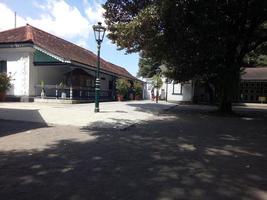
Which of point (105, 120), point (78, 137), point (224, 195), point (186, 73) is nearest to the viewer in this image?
point (224, 195)

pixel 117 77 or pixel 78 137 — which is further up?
pixel 117 77

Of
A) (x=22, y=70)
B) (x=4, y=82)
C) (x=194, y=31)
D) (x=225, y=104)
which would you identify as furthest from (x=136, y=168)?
(x=22, y=70)

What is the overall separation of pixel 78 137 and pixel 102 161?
11.3 ft

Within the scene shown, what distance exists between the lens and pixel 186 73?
2125 cm

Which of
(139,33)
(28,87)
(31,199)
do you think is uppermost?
(139,33)

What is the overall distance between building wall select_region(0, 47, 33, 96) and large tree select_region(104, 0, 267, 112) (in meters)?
7.27

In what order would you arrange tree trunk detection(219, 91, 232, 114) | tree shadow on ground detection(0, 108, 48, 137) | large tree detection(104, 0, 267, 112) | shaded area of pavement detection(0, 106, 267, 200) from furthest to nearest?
tree trunk detection(219, 91, 232, 114)
large tree detection(104, 0, 267, 112)
tree shadow on ground detection(0, 108, 48, 137)
shaded area of pavement detection(0, 106, 267, 200)

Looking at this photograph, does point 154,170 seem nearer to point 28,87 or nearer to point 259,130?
point 259,130

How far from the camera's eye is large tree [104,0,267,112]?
53.4 ft

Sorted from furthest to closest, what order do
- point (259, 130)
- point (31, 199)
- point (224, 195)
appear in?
point (259, 130) → point (224, 195) → point (31, 199)

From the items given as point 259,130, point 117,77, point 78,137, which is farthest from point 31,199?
point 117,77

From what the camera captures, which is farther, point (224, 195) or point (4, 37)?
point (4, 37)

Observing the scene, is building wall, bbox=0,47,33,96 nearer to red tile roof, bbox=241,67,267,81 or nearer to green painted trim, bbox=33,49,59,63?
green painted trim, bbox=33,49,59,63

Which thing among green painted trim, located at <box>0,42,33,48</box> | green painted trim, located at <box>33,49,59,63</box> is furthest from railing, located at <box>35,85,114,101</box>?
green painted trim, located at <box>0,42,33,48</box>
